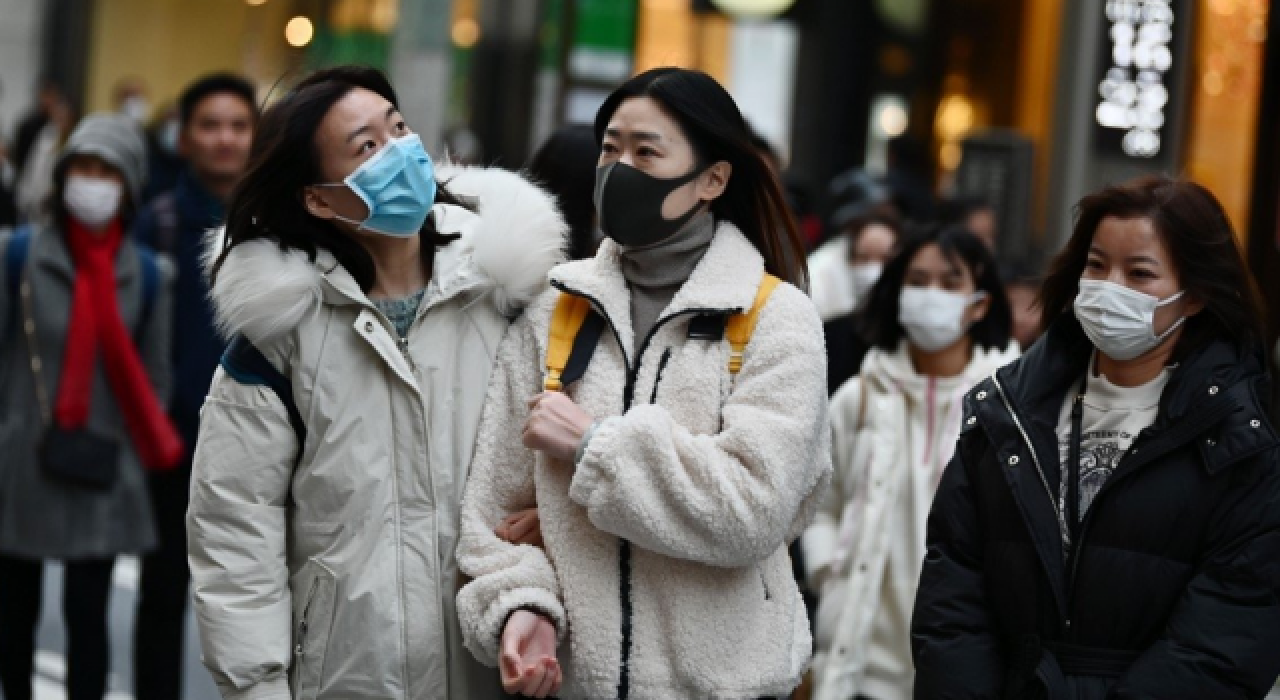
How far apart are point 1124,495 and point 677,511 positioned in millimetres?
985

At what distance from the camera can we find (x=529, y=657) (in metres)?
3.87

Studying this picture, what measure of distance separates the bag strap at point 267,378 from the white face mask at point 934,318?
2.61 m

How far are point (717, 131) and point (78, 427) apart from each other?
3.86 m

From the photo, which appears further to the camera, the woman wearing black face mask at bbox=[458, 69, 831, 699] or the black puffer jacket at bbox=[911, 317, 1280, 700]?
the black puffer jacket at bbox=[911, 317, 1280, 700]

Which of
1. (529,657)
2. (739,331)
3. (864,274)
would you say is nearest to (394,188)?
(739,331)

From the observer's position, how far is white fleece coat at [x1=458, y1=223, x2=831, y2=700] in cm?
382

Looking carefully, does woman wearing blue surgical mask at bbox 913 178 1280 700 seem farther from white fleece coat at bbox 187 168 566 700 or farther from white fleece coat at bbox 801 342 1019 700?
white fleece coat at bbox 801 342 1019 700

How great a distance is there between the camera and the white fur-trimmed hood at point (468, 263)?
4.17m

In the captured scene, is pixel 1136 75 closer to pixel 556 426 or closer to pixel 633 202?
pixel 633 202

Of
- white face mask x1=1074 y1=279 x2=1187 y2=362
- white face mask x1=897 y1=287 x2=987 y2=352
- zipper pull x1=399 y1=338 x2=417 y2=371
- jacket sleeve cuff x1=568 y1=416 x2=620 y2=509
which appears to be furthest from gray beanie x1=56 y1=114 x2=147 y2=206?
white face mask x1=1074 y1=279 x2=1187 y2=362

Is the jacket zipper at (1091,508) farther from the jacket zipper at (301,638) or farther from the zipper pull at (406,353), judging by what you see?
the jacket zipper at (301,638)

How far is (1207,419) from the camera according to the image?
13.6 feet

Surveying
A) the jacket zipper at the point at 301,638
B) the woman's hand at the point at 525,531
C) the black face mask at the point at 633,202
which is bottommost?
the jacket zipper at the point at 301,638

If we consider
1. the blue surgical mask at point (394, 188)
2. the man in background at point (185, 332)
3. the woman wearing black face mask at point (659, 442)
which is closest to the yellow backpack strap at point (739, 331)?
the woman wearing black face mask at point (659, 442)
